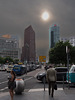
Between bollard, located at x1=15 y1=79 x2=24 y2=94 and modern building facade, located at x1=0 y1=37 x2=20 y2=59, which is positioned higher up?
modern building facade, located at x1=0 y1=37 x2=20 y2=59

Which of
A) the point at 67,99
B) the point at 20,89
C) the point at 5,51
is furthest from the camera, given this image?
the point at 5,51

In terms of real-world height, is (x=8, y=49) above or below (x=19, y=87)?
above

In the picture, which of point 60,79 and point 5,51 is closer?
point 60,79

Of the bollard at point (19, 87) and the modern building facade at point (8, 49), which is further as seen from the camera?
the modern building facade at point (8, 49)

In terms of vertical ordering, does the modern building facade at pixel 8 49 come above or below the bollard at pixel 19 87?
above

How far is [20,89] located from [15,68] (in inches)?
958

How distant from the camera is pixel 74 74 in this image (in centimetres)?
1418

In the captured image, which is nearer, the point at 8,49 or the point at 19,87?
the point at 19,87

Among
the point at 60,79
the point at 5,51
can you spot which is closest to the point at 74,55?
the point at 60,79

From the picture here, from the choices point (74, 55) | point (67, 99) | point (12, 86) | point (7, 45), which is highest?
point (7, 45)

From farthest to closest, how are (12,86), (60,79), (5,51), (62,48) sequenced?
(5,51)
(62,48)
(60,79)
(12,86)

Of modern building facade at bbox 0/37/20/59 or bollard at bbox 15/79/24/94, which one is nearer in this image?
bollard at bbox 15/79/24/94

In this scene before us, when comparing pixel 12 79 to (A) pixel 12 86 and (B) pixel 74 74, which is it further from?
(B) pixel 74 74

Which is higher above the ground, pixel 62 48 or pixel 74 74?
pixel 62 48
